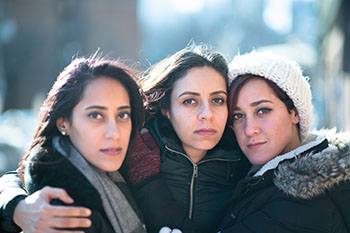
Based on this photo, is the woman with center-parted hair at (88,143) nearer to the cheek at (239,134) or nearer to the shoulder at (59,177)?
the shoulder at (59,177)

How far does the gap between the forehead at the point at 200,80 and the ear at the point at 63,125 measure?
87cm

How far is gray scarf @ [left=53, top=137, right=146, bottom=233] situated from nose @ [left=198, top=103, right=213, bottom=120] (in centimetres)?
76

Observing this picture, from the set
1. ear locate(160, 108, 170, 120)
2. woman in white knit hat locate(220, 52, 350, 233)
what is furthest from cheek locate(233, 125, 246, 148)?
ear locate(160, 108, 170, 120)

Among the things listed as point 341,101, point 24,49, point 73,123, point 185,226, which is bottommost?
point 185,226

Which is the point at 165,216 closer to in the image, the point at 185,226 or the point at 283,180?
the point at 185,226

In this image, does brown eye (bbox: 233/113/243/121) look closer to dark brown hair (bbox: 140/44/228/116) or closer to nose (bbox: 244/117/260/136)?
nose (bbox: 244/117/260/136)

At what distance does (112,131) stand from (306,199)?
3.88 feet

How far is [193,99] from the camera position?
2.75 meters

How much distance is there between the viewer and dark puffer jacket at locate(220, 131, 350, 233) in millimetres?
2273

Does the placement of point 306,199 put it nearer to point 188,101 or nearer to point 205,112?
point 205,112

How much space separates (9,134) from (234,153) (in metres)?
10.7

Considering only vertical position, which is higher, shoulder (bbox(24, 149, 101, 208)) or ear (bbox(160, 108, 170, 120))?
ear (bbox(160, 108, 170, 120))

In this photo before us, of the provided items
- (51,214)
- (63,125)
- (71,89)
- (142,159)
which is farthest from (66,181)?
(142,159)

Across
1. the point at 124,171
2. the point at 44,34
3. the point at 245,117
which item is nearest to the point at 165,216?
the point at 124,171
